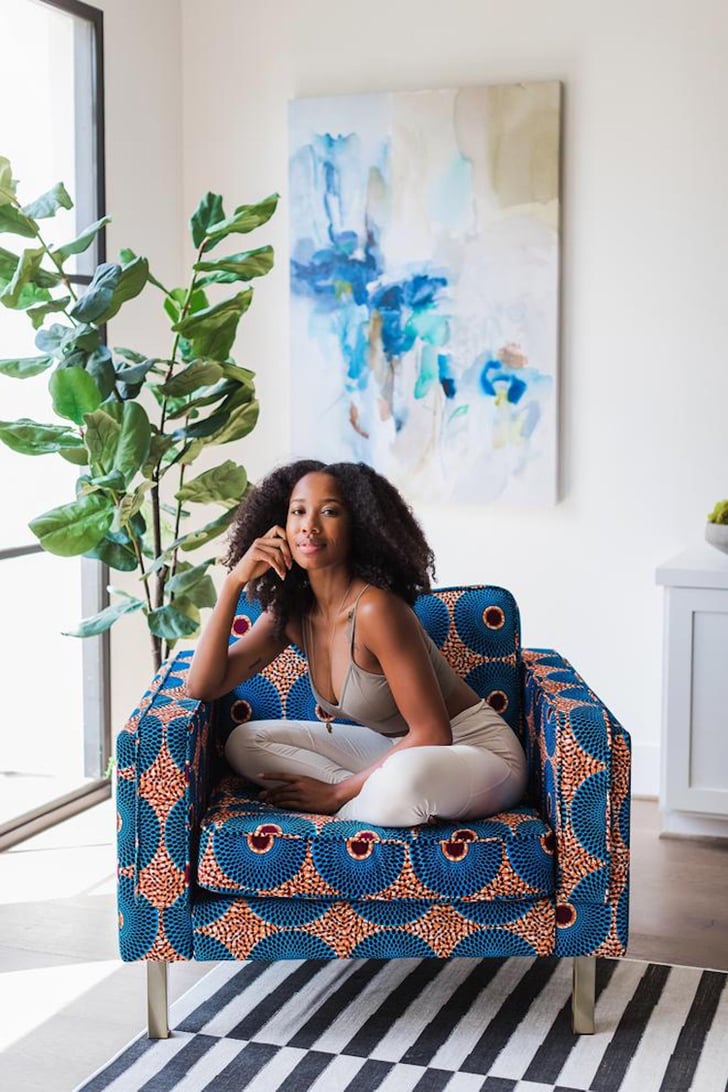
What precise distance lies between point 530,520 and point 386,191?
3.58 ft

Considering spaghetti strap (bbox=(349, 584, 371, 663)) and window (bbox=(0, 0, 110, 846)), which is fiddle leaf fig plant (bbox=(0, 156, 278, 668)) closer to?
window (bbox=(0, 0, 110, 846))

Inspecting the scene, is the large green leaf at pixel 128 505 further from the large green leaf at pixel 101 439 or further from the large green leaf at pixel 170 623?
the large green leaf at pixel 170 623

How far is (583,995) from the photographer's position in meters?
2.36

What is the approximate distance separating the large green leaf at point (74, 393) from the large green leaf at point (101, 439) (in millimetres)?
42

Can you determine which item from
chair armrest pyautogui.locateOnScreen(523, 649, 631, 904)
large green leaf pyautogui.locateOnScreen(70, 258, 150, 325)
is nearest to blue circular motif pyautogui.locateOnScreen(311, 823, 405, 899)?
chair armrest pyautogui.locateOnScreen(523, 649, 631, 904)

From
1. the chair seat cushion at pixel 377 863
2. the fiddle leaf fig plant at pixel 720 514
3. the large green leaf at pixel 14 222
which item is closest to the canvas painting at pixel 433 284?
the fiddle leaf fig plant at pixel 720 514

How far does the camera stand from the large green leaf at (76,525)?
2.88m

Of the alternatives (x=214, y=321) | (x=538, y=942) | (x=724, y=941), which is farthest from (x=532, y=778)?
(x=214, y=321)

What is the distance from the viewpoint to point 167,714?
92.7 inches

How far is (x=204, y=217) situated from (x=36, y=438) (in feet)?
2.21

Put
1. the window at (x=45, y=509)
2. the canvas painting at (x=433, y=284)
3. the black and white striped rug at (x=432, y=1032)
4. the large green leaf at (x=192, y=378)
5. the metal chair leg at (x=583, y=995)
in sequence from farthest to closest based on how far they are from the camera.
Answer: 1. the canvas painting at (x=433, y=284)
2. the window at (x=45, y=509)
3. the large green leaf at (x=192, y=378)
4. the metal chair leg at (x=583, y=995)
5. the black and white striped rug at (x=432, y=1032)

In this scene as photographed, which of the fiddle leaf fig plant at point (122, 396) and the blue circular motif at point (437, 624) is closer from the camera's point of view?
the blue circular motif at point (437, 624)

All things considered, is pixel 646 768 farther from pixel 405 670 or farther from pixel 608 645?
pixel 405 670

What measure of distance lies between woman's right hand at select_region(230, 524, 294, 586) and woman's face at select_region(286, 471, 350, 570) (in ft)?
0.06
